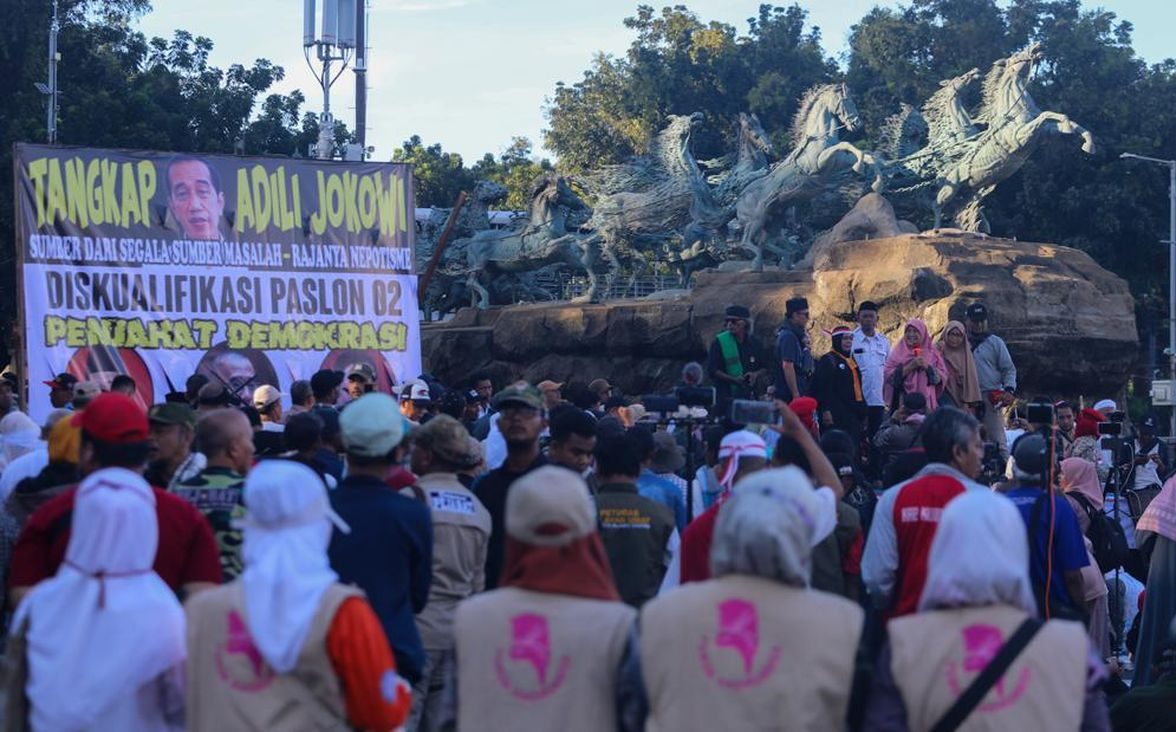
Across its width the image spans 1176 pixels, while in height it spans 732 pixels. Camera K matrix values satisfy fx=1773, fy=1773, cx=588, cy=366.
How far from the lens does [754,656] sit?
3.93 metres

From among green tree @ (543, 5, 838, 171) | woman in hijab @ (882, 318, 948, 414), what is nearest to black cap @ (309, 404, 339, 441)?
woman in hijab @ (882, 318, 948, 414)

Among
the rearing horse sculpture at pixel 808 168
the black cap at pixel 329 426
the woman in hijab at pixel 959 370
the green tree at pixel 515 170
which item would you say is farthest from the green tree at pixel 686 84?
the black cap at pixel 329 426

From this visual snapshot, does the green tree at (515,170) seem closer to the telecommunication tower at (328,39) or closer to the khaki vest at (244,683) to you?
the telecommunication tower at (328,39)

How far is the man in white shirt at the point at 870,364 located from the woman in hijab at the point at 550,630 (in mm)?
9839

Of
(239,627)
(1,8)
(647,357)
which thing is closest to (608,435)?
(239,627)

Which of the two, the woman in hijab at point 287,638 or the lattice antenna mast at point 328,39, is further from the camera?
the lattice antenna mast at point 328,39

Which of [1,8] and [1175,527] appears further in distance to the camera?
[1,8]

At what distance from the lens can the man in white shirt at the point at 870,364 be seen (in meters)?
13.8

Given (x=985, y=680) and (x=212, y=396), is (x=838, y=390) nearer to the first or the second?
(x=212, y=396)

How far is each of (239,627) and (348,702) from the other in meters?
0.32

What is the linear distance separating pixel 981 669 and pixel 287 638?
61.0 inches

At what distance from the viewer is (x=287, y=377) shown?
43.8 ft

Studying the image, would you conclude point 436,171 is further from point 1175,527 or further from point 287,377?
point 1175,527

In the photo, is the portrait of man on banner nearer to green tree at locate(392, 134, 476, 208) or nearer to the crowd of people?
the crowd of people
